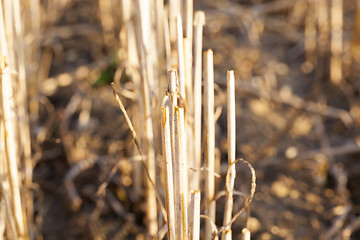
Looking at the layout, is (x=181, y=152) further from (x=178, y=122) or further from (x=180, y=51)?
(x=180, y=51)

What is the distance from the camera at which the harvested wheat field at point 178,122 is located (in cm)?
86

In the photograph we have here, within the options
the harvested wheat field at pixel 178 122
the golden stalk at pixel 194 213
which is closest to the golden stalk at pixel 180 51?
the harvested wheat field at pixel 178 122

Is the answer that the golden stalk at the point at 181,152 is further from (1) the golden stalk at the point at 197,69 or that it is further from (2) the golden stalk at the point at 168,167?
(1) the golden stalk at the point at 197,69

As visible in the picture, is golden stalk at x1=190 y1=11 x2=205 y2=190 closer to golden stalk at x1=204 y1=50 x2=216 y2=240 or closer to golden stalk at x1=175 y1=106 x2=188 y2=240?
golden stalk at x1=204 y1=50 x2=216 y2=240

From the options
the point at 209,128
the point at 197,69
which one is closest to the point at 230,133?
the point at 209,128

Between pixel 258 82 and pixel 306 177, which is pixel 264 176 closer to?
pixel 306 177

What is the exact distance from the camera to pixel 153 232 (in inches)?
46.7

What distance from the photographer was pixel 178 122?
27.0 inches

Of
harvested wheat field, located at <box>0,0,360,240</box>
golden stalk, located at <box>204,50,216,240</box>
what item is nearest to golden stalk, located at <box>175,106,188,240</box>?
harvested wheat field, located at <box>0,0,360,240</box>

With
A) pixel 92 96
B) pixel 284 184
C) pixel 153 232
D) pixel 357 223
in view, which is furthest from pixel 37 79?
pixel 357 223

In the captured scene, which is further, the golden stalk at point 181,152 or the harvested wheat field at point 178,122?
the harvested wheat field at point 178,122

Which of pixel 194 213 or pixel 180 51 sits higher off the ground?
pixel 180 51

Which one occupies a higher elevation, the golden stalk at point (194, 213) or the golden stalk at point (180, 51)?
the golden stalk at point (180, 51)

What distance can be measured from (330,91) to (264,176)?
547 millimetres
